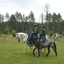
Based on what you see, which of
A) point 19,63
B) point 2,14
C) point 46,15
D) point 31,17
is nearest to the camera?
point 19,63

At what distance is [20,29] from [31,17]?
40.7 ft

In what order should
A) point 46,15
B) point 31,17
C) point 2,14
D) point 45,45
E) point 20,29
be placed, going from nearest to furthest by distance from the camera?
point 45,45
point 46,15
point 31,17
point 2,14
point 20,29

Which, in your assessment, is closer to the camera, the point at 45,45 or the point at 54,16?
the point at 45,45

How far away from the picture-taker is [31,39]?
322 inches

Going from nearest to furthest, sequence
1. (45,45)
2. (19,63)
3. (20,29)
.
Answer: (19,63), (45,45), (20,29)

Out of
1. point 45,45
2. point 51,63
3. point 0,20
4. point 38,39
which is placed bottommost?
point 51,63

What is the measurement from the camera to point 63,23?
201 ft

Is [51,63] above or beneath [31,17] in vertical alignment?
beneath

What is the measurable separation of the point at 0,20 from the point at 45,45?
175 ft

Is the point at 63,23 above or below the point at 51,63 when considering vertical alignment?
above

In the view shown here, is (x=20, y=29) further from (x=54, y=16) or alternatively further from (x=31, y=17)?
(x=54, y=16)

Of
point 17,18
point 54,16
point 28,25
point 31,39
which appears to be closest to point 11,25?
point 17,18

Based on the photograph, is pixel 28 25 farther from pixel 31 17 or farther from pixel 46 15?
pixel 46 15

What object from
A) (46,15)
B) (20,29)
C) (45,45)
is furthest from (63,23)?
(45,45)
